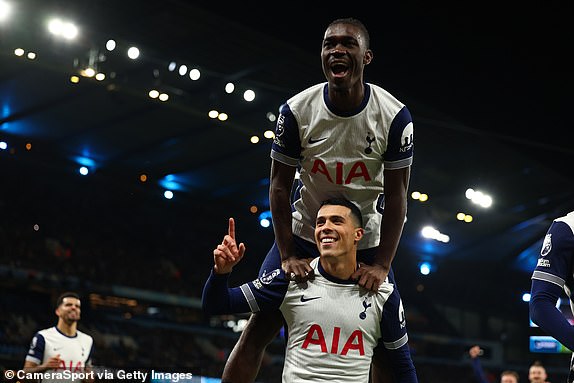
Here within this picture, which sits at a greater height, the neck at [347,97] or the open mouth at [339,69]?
the open mouth at [339,69]

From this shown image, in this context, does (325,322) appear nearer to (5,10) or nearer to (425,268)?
(5,10)

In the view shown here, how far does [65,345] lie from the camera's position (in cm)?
948

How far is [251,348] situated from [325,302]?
550 millimetres

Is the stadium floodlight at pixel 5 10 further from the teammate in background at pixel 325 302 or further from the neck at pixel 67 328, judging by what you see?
the teammate in background at pixel 325 302

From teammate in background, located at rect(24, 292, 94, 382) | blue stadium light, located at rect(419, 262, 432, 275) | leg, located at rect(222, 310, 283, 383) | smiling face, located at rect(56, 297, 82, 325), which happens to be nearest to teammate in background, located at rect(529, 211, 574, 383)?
leg, located at rect(222, 310, 283, 383)

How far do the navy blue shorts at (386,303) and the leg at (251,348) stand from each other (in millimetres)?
260

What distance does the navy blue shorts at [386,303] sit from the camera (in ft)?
13.9

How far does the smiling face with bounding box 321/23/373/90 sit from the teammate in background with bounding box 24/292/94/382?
6.10 meters

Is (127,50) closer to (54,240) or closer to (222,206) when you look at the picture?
(54,240)

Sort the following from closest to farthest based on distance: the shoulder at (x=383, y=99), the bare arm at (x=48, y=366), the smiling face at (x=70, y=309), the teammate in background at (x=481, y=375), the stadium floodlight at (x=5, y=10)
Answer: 1. the shoulder at (x=383, y=99)
2. the bare arm at (x=48, y=366)
3. the smiling face at (x=70, y=309)
4. the teammate in background at (x=481, y=375)
5. the stadium floodlight at (x=5, y=10)

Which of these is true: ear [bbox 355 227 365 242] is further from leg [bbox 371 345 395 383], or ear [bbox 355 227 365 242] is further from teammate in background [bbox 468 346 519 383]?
teammate in background [bbox 468 346 519 383]

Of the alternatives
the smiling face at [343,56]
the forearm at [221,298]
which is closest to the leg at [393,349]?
the forearm at [221,298]

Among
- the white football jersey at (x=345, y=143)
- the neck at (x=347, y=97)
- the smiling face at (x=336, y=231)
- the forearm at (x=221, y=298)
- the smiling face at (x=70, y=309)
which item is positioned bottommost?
the forearm at (x=221, y=298)

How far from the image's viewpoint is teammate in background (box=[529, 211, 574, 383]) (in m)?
3.33
